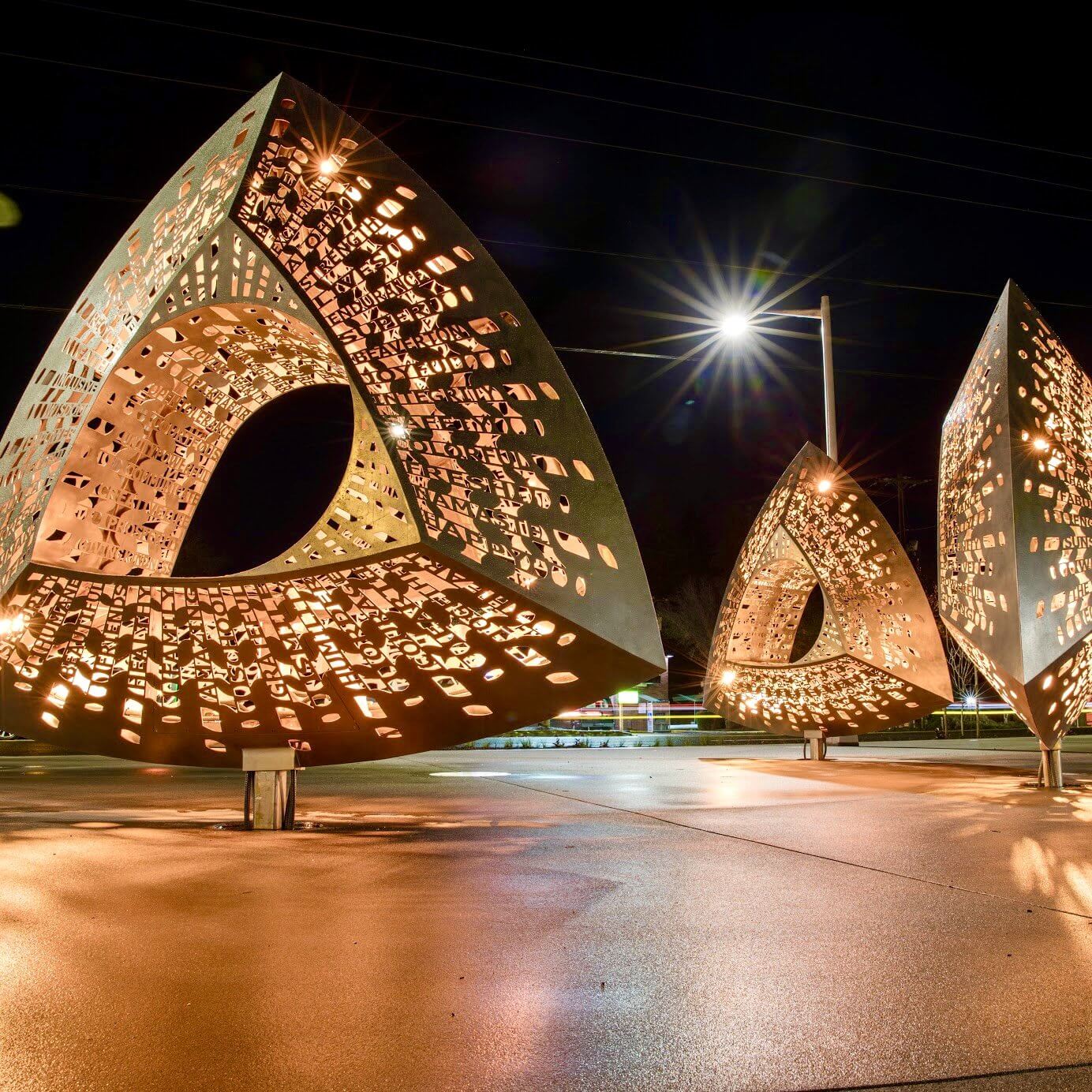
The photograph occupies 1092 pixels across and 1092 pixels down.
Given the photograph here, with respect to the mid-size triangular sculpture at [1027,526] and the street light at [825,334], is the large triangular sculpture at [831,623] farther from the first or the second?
the mid-size triangular sculpture at [1027,526]

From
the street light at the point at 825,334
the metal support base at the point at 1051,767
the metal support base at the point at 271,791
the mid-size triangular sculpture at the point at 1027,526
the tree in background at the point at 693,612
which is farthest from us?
the tree in background at the point at 693,612

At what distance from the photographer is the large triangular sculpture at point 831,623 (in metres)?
13.4

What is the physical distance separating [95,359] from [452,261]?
262cm

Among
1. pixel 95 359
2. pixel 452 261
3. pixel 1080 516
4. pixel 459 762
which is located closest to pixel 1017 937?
pixel 452 261

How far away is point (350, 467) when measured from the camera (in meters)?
7.71

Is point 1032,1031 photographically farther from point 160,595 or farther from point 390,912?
point 160,595

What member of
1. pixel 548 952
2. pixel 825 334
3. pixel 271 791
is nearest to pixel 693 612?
pixel 825 334

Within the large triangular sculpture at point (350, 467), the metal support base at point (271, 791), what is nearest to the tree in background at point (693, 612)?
the metal support base at point (271, 791)

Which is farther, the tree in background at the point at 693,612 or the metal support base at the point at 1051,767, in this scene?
the tree in background at the point at 693,612

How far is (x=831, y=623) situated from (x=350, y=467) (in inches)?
429

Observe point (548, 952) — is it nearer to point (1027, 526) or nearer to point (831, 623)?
point (1027, 526)

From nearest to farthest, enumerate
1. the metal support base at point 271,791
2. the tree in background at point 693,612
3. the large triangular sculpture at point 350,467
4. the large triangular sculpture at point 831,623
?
1. the large triangular sculpture at point 350,467
2. the metal support base at point 271,791
3. the large triangular sculpture at point 831,623
4. the tree in background at point 693,612

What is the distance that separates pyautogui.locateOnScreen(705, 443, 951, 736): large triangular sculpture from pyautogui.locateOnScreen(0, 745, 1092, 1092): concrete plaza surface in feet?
16.5

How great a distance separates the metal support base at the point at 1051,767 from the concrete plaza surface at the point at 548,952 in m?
2.28
